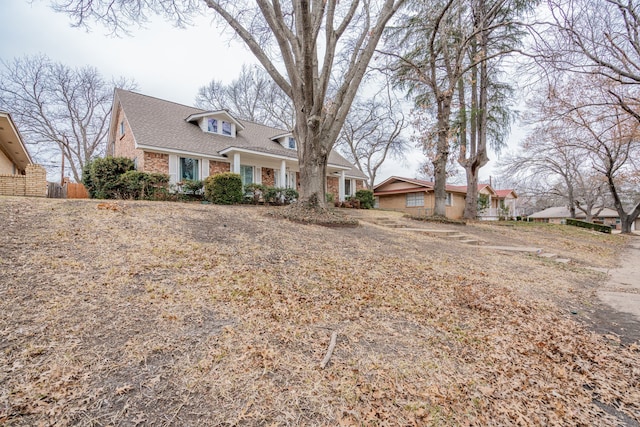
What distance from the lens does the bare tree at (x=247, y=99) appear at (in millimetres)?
24250

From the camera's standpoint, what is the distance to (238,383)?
1.86 metres

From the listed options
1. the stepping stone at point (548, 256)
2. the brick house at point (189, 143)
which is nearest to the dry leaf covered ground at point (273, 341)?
the stepping stone at point (548, 256)

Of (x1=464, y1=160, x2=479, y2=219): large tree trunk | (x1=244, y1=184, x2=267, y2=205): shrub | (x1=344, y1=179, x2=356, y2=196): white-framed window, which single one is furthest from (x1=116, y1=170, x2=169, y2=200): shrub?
(x1=464, y1=160, x2=479, y2=219): large tree trunk

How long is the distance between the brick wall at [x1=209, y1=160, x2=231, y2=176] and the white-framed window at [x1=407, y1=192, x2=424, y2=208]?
48.1 ft

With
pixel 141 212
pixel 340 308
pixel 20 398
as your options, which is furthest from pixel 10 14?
pixel 340 308

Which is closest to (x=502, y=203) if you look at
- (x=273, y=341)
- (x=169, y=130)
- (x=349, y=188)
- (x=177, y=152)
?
(x=349, y=188)

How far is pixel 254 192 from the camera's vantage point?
12.0 m

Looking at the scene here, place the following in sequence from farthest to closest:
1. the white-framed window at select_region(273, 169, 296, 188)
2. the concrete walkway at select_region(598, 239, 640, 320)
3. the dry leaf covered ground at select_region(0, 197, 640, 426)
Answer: the white-framed window at select_region(273, 169, 296, 188) → the concrete walkway at select_region(598, 239, 640, 320) → the dry leaf covered ground at select_region(0, 197, 640, 426)

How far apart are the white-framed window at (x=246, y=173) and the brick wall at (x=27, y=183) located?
7518 mm

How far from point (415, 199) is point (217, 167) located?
15319 mm

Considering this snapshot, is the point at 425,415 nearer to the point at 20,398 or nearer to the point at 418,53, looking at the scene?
A: the point at 20,398

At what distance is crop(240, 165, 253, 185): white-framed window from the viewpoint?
14.5 m

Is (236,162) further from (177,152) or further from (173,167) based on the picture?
(173,167)

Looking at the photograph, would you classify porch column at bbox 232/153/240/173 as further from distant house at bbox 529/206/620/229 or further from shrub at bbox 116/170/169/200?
distant house at bbox 529/206/620/229
